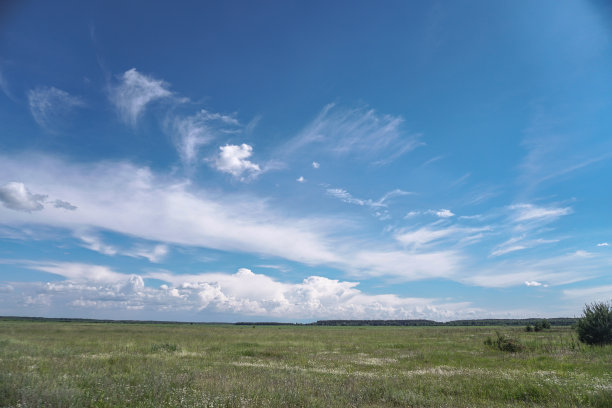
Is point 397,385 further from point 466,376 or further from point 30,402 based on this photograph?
point 30,402

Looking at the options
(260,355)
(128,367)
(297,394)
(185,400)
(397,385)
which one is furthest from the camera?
(260,355)

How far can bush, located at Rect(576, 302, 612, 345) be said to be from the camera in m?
27.2

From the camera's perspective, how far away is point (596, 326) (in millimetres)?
27656

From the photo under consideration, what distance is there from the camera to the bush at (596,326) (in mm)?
27188

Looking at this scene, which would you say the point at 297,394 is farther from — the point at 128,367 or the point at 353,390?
the point at 128,367

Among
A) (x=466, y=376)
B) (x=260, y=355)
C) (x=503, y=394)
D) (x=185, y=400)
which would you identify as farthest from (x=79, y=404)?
(x=260, y=355)

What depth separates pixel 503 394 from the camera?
1173 cm

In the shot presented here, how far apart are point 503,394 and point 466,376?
3.80 metres

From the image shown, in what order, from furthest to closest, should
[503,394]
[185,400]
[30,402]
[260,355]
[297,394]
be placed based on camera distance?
[260,355] < [503,394] < [297,394] < [185,400] < [30,402]

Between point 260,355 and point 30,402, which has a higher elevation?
point 30,402

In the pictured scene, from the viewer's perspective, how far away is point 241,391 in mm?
10938

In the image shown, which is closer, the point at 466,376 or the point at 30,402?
the point at 30,402

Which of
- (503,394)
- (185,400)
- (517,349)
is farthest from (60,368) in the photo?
(517,349)

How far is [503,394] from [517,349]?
19.3 metres
